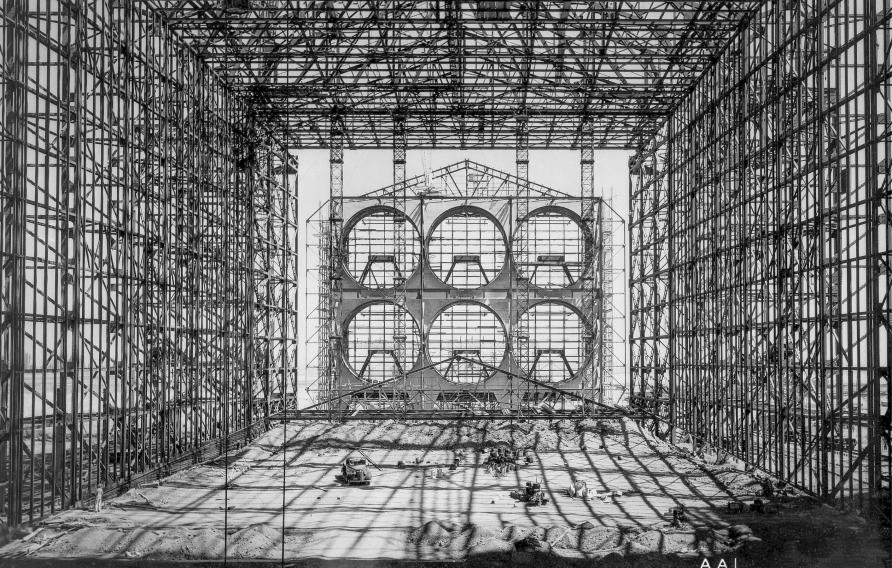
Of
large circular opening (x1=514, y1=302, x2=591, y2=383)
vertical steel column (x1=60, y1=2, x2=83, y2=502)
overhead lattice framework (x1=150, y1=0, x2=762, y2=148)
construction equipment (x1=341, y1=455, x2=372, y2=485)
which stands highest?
overhead lattice framework (x1=150, y1=0, x2=762, y2=148)

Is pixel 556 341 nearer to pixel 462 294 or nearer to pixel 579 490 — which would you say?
pixel 462 294

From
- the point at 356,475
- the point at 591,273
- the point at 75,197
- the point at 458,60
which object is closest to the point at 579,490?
the point at 356,475

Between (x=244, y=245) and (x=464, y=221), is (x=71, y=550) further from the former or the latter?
(x=464, y=221)

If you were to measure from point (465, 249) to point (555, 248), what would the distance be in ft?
13.1

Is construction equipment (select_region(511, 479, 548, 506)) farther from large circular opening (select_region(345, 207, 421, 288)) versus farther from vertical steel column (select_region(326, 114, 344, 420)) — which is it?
large circular opening (select_region(345, 207, 421, 288))

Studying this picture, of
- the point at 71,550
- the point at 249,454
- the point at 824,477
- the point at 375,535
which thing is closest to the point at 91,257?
the point at 71,550

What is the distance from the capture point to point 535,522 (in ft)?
48.1

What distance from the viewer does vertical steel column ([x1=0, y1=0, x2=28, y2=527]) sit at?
41.8 ft

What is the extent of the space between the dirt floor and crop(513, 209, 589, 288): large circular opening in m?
12.1

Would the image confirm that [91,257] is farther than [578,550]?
Yes

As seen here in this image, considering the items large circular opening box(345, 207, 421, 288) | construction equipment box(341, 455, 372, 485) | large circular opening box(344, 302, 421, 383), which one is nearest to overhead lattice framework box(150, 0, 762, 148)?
large circular opening box(345, 207, 421, 288)

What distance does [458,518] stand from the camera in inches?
591

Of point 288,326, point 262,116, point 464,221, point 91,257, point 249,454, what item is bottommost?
point 249,454

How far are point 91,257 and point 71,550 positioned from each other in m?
5.87
